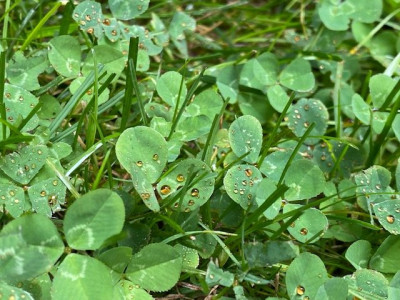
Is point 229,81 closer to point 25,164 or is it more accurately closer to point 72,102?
point 72,102

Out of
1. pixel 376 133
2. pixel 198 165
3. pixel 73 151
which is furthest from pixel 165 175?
pixel 376 133

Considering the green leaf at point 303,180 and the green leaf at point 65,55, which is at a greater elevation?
the green leaf at point 65,55

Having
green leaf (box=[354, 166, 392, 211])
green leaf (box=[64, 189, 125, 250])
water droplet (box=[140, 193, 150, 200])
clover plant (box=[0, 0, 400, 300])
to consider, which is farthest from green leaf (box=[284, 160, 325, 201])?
green leaf (box=[64, 189, 125, 250])

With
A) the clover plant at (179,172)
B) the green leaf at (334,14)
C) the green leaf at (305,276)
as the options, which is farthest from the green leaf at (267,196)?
the green leaf at (334,14)

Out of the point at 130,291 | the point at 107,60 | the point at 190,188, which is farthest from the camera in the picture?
the point at 107,60

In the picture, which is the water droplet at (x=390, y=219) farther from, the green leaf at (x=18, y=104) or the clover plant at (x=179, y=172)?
the green leaf at (x=18, y=104)

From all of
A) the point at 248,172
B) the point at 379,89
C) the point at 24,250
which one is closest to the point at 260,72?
the point at 379,89

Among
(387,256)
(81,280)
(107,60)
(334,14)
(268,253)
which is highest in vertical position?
(107,60)
